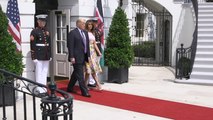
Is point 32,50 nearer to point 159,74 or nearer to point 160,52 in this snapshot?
point 159,74

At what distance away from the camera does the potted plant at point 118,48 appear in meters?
10.5

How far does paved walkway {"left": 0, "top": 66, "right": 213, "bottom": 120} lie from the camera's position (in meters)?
6.78

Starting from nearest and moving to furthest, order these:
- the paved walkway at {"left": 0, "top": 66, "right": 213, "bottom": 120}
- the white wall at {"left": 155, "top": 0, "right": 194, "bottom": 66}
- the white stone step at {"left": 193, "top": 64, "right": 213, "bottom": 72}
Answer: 1. the paved walkway at {"left": 0, "top": 66, "right": 213, "bottom": 120}
2. the white stone step at {"left": 193, "top": 64, "right": 213, "bottom": 72}
3. the white wall at {"left": 155, "top": 0, "right": 194, "bottom": 66}

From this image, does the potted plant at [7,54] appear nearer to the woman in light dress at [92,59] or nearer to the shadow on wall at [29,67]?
the shadow on wall at [29,67]

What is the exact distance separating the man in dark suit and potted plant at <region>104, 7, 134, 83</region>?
2.12 metres

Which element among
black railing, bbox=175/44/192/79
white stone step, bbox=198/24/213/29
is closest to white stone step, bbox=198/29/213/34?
white stone step, bbox=198/24/213/29

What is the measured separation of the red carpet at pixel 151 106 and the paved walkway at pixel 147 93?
325mm

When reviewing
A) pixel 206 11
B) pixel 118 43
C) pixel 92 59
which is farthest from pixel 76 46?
pixel 206 11

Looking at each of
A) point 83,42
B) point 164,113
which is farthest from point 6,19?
point 164,113

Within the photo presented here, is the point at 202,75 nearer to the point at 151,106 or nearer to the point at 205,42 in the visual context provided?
the point at 205,42

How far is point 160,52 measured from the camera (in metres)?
17.9

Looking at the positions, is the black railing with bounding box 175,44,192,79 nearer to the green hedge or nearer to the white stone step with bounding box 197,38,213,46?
the white stone step with bounding box 197,38,213,46

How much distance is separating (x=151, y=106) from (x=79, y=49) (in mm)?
2100

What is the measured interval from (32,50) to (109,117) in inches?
101
